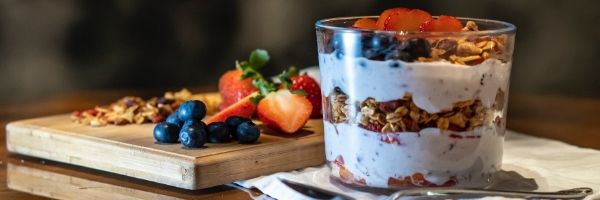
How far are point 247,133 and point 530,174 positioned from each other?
31 cm

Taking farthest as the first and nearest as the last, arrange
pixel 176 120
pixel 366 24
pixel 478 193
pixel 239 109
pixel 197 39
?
pixel 197 39 < pixel 239 109 < pixel 176 120 < pixel 366 24 < pixel 478 193

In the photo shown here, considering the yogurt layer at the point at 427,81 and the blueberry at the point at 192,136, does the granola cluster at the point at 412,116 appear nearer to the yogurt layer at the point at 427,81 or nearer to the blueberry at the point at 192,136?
the yogurt layer at the point at 427,81

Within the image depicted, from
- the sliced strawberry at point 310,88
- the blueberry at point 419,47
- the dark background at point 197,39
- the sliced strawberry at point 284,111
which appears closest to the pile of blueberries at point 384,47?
the blueberry at point 419,47

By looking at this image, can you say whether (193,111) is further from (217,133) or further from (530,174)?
(530,174)

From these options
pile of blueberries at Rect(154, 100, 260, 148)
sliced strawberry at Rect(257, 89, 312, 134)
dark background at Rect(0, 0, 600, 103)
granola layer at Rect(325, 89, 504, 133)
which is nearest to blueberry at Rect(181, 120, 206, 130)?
pile of blueberries at Rect(154, 100, 260, 148)

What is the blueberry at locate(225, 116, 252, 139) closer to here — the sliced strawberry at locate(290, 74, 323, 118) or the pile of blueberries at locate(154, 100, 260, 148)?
the pile of blueberries at locate(154, 100, 260, 148)

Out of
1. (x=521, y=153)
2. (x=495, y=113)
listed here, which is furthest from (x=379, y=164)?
(x=521, y=153)

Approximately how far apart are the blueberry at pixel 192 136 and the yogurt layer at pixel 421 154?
16cm

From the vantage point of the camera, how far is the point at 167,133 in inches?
41.5

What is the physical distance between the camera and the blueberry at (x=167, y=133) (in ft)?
3.46

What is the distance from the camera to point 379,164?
927 mm

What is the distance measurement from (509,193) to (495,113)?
0.09 m

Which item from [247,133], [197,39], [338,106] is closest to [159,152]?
[247,133]

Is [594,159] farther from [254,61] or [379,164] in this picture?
[254,61]
